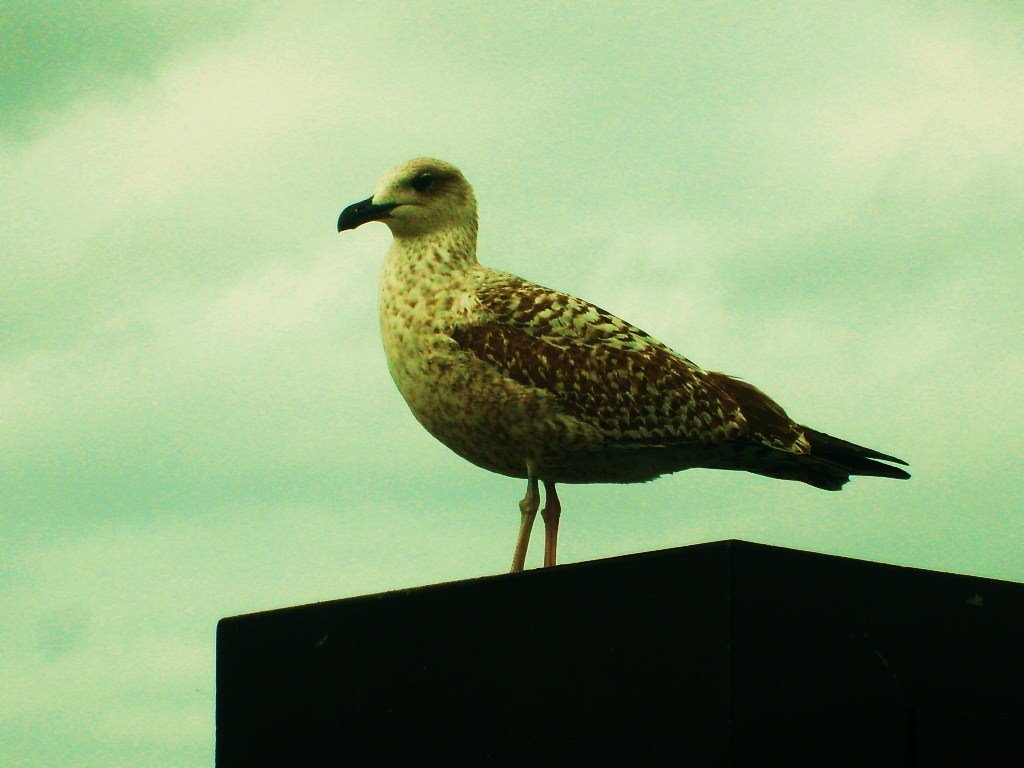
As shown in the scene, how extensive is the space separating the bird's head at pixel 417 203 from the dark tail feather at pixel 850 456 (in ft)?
7.64

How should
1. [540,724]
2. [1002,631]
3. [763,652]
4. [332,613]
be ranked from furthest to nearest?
[332,613]
[1002,631]
[540,724]
[763,652]

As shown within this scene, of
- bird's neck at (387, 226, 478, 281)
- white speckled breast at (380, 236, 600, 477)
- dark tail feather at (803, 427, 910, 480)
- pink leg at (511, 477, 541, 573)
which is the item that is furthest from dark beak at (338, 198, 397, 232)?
dark tail feather at (803, 427, 910, 480)

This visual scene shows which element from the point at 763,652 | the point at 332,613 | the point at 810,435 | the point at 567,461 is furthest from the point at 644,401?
the point at 763,652

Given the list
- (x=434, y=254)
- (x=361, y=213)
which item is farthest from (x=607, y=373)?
(x=361, y=213)

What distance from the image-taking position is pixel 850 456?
8453mm

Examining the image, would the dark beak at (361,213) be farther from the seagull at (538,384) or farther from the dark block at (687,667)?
the dark block at (687,667)

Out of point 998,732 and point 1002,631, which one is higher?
point 1002,631

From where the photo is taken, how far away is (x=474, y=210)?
28.2 feet

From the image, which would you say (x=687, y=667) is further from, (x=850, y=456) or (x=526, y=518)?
(x=850, y=456)

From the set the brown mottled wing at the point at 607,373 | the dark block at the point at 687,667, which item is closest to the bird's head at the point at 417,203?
the brown mottled wing at the point at 607,373

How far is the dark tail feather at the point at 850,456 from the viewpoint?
8406 millimetres

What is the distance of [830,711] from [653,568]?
88 centimetres

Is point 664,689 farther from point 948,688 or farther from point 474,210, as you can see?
point 474,210

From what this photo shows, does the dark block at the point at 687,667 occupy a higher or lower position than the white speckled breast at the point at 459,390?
lower
